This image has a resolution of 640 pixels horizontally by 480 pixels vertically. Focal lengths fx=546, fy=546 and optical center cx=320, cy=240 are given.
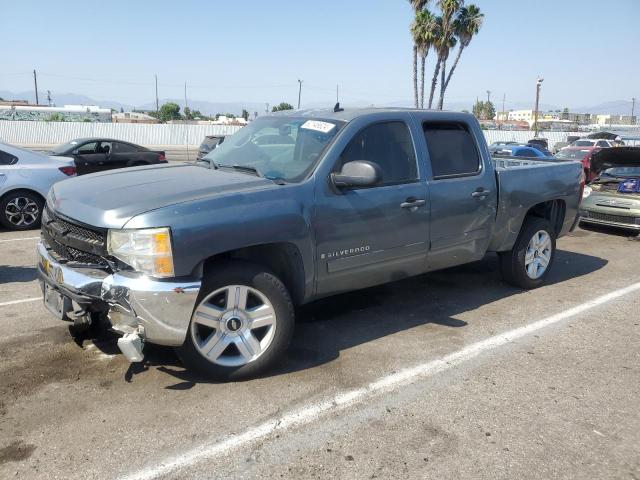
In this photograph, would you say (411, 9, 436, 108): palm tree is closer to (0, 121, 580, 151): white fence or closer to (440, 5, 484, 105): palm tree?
(440, 5, 484, 105): palm tree

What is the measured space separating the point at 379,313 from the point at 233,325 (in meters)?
1.88

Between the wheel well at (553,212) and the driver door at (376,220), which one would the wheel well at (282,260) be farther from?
the wheel well at (553,212)

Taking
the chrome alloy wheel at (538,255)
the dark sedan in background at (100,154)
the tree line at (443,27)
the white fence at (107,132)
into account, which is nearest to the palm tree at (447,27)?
the tree line at (443,27)

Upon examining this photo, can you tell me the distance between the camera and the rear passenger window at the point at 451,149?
4.75m

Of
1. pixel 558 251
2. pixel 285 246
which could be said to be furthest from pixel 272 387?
pixel 558 251

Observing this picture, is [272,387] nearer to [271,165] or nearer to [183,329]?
[183,329]

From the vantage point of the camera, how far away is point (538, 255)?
6023 millimetres

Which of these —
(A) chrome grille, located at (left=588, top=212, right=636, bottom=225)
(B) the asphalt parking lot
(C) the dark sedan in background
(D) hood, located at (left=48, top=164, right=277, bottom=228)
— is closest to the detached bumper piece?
(D) hood, located at (left=48, top=164, right=277, bottom=228)

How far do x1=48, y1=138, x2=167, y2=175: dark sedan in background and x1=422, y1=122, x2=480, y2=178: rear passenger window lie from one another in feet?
34.0

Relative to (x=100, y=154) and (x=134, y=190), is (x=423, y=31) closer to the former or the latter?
(x=100, y=154)

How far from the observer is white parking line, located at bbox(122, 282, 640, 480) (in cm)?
280

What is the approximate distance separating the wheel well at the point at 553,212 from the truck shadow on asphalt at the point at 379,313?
678 mm

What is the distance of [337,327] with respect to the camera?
15.4 feet

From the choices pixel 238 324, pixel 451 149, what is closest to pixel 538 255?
pixel 451 149
